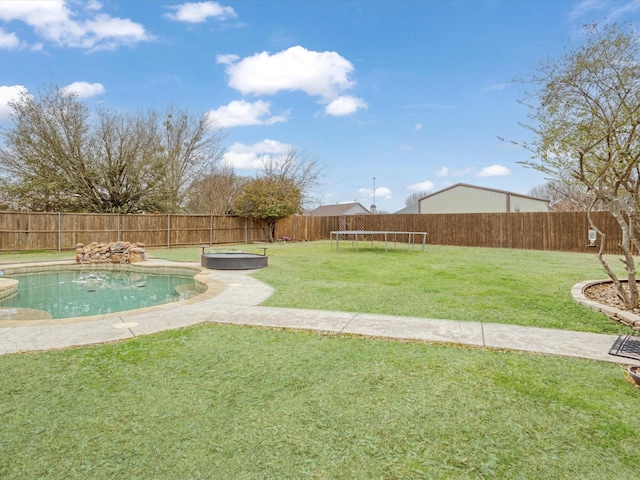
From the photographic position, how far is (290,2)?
416 inches

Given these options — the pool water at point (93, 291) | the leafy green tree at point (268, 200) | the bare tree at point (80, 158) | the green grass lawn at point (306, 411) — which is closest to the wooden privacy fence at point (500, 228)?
the leafy green tree at point (268, 200)

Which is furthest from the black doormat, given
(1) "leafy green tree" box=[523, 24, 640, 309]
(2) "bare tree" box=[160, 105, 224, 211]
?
(2) "bare tree" box=[160, 105, 224, 211]

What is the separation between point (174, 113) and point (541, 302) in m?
23.1

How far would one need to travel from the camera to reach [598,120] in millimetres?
4812

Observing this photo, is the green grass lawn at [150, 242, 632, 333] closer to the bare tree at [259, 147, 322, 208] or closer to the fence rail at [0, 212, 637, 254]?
the fence rail at [0, 212, 637, 254]

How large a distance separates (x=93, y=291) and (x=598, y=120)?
904 cm

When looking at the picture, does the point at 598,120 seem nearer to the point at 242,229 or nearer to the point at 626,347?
the point at 626,347

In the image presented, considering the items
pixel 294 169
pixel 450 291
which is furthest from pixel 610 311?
pixel 294 169

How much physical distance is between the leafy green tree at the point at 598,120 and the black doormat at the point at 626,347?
1294 mm

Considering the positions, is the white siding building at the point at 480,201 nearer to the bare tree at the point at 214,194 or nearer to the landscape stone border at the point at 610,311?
the bare tree at the point at 214,194

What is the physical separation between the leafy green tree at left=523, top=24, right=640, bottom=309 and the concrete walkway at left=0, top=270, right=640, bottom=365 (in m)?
1.89

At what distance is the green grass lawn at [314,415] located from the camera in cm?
172

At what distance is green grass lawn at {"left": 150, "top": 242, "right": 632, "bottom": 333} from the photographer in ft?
14.5

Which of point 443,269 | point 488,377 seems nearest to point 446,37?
point 443,269
